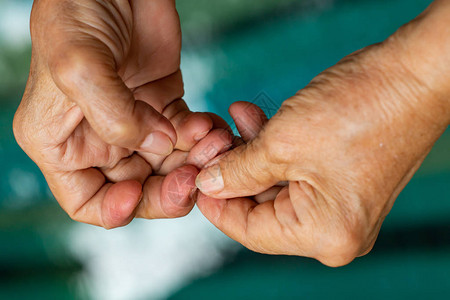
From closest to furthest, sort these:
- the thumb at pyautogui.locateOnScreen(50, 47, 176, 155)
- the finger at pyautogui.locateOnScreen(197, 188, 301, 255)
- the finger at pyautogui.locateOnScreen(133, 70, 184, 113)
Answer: the thumb at pyautogui.locateOnScreen(50, 47, 176, 155), the finger at pyautogui.locateOnScreen(197, 188, 301, 255), the finger at pyautogui.locateOnScreen(133, 70, 184, 113)

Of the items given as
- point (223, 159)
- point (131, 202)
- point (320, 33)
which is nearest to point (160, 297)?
point (131, 202)

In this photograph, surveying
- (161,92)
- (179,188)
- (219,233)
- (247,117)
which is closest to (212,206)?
(179,188)

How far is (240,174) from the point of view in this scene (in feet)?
2.01

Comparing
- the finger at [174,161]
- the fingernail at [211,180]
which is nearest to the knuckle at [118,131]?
the fingernail at [211,180]

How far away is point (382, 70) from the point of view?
0.52m

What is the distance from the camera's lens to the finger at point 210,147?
71 centimetres

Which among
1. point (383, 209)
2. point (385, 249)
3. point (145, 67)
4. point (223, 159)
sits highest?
point (145, 67)

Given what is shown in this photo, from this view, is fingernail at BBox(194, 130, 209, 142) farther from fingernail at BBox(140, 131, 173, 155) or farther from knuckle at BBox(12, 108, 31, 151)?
knuckle at BBox(12, 108, 31, 151)

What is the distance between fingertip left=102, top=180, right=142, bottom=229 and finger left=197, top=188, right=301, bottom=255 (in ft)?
0.38

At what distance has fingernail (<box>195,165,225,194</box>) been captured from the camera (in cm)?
63

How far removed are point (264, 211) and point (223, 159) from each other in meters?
0.10

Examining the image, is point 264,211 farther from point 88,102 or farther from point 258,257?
point 258,257

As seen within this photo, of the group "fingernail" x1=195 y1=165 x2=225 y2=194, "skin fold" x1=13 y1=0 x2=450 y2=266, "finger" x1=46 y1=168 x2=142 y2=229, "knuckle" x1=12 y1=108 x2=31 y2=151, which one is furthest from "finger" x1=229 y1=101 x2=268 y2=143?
"knuckle" x1=12 y1=108 x2=31 y2=151

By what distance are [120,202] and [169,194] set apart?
0.27ft
